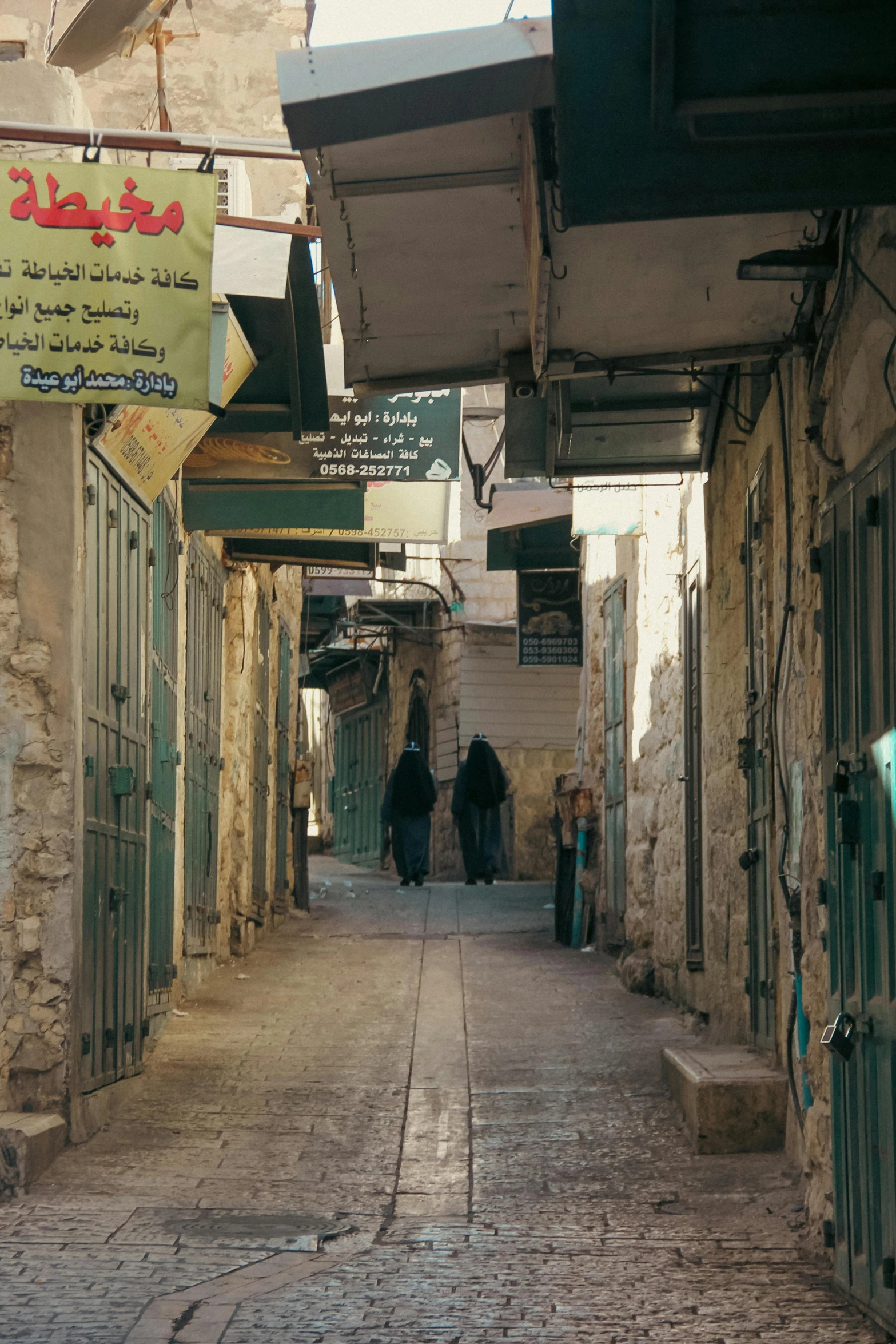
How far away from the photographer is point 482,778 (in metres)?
16.9

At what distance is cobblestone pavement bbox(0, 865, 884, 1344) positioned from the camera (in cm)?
397

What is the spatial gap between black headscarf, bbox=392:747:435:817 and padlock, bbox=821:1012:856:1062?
12.9 m

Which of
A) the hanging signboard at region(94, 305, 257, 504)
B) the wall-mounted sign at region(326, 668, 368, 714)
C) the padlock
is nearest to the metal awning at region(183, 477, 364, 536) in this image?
the hanging signboard at region(94, 305, 257, 504)

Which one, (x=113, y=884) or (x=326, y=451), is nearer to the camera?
(x=113, y=884)

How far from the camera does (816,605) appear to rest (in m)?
4.67

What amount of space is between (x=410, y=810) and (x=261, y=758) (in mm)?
4336

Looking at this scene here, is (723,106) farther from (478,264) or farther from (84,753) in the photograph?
(84,753)

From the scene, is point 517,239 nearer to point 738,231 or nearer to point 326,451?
point 738,231

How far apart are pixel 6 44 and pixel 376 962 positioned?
6.90 meters

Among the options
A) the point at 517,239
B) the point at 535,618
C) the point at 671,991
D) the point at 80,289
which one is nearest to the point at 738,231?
the point at 517,239

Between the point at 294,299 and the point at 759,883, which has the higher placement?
the point at 294,299

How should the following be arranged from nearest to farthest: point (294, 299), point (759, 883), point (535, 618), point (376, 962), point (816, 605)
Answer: point (816, 605) < point (759, 883) < point (294, 299) < point (376, 962) < point (535, 618)

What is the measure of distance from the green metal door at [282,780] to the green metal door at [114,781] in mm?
6436

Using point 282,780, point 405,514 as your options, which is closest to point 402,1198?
point 405,514
